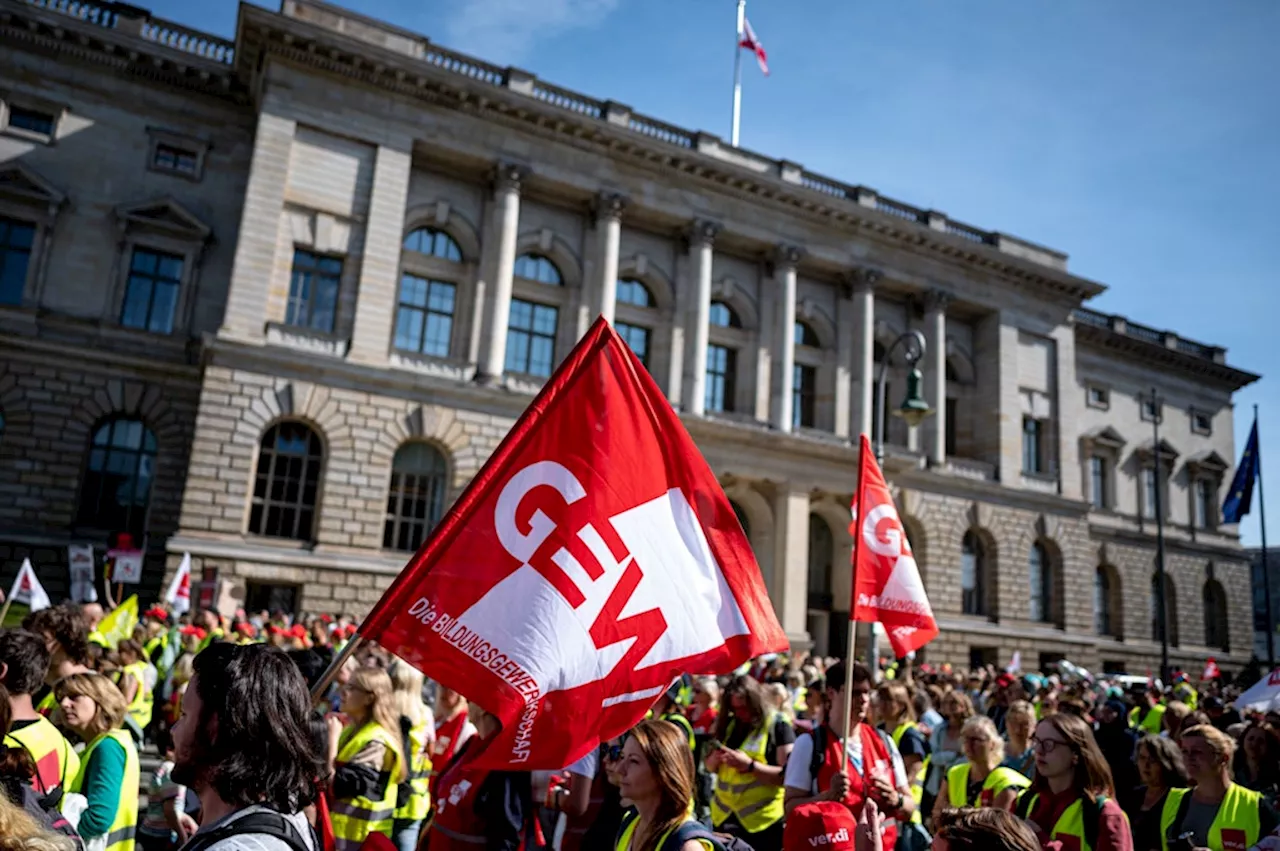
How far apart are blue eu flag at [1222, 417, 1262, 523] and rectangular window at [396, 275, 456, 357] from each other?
29.9m

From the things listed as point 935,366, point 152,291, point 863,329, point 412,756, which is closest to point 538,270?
point 152,291

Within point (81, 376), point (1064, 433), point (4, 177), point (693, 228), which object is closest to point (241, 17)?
point (4, 177)

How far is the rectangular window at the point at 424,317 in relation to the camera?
83.2 ft

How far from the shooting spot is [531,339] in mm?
27438

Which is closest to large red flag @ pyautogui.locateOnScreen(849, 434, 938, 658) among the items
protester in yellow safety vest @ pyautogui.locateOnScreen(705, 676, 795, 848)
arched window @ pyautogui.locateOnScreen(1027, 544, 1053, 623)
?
protester in yellow safety vest @ pyautogui.locateOnScreen(705, 676, 795, 848)

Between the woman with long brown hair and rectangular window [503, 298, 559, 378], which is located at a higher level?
rectangular window [503, 298, 559, 378]

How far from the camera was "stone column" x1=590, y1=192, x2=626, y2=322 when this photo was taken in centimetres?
2744

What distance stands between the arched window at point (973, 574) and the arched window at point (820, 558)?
5.14 meters

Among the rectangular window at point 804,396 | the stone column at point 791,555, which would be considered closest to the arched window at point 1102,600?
the rectangular window at point 804,396

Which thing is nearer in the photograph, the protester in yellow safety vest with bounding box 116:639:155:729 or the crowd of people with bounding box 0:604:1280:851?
the crowd of people with bounding box 0:604:1280:851

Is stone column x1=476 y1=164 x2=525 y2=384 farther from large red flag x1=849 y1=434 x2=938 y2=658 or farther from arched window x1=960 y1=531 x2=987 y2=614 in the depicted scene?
large red flag x1=849 y1=434 x2=938 y2=658

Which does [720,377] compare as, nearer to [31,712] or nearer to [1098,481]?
[1098,481]

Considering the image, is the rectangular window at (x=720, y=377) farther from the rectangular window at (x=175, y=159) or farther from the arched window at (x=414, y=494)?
the rectangular window at (x=175, y=159)

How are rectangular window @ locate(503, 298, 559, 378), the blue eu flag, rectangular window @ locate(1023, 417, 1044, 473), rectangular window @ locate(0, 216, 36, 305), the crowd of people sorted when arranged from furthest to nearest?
rectangular window @ locate(1023, 417, 1044, 473) < the blue eu flag < rectangular window @ locate(503, 298, 559, 378) < rectangular window @ locate(0, 216, 36, 305) < the crowd of people
